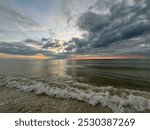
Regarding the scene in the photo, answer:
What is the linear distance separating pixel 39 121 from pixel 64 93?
3008 millimetres

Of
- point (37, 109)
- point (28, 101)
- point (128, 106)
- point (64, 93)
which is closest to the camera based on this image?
point (37, 109)

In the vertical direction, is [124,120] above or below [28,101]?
below

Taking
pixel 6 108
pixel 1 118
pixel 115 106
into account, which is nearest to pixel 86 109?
pixel 115 106

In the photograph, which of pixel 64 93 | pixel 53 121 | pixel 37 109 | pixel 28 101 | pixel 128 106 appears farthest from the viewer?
pixel 64 93

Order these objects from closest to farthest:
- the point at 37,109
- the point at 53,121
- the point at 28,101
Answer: the point at 53,121 < the point at 37,109 < the point at 28,101

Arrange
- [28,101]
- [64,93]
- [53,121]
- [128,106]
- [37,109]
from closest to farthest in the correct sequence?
[53,121], [37,109], [128,106], [28,101], [64,93]

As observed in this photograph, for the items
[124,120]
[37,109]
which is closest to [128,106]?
[124,120]

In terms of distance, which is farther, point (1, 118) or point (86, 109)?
point (86, 109)

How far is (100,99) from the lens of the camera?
5.88 metres

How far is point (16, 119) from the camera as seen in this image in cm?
407

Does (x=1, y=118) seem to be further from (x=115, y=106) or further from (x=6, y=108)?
(x=115, y=106)

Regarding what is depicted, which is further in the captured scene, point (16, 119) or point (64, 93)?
point (64, 93)

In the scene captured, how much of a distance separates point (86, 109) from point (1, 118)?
13.3ft

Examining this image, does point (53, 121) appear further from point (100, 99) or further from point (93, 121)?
point (100, 99)
